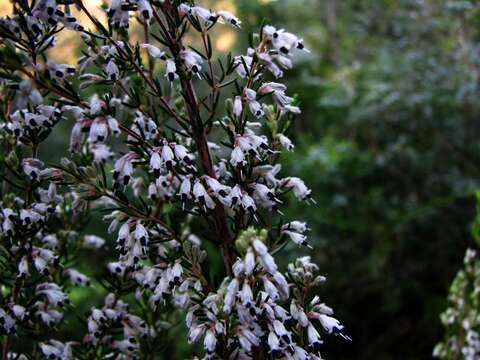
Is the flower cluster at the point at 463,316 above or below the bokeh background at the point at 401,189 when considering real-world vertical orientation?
below

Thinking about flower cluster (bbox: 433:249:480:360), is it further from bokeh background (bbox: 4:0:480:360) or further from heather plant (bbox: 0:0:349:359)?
bokeh background (bbox: 4:0:480:360)

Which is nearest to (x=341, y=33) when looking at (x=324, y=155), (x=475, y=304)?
(x=324, y=155)

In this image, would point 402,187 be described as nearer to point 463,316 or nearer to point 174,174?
point 463,316

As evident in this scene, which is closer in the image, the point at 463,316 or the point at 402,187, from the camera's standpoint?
the point at 463,316

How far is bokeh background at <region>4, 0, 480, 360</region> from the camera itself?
5.04 metres

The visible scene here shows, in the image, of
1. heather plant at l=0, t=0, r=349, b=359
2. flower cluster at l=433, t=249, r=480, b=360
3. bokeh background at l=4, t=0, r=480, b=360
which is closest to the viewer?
heather plant at l=0, t=0, r=349, b=359

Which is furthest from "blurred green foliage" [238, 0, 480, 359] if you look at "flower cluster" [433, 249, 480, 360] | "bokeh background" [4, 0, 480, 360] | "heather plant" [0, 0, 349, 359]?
"heather plant" [0, 0, 349, 359]

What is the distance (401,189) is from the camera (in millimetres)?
5629

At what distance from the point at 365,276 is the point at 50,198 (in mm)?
4139

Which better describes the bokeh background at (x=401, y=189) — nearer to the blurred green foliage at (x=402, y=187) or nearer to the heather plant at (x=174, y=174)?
the blurred green foliage at (x=402, y=187)

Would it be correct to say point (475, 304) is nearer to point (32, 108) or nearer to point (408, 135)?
point (32, 108)

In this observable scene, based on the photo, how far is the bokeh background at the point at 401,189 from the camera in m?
5.04

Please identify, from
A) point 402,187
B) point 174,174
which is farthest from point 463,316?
point 402,187

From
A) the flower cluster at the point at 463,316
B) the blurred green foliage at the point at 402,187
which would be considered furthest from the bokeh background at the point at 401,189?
the flower cluster at the point at 463,316
